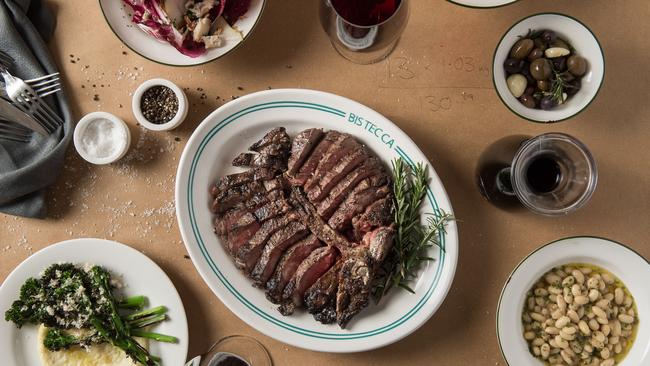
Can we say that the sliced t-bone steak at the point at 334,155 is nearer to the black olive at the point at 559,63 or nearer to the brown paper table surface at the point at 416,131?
the brown paper table surface at the point at 416,131

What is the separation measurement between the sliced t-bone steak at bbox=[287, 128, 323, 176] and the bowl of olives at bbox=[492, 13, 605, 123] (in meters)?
0.71

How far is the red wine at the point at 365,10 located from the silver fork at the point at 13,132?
1393 millimetres

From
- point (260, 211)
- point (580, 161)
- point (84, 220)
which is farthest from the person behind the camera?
point (84, 220)

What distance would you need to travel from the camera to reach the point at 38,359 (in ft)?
8.27

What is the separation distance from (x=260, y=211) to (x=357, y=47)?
74 centimetres

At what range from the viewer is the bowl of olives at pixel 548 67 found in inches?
89.0

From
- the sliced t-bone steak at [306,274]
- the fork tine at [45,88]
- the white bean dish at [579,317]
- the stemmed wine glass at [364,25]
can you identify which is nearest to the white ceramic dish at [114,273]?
the sliced t-bone steak at [306,274]

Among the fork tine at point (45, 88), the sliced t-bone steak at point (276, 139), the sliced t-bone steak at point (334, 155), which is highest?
the sliced t-bone steak at point (334, 155)

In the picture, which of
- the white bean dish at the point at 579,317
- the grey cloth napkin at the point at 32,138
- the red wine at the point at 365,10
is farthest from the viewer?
the grey cloth napkin at the point at 32,138

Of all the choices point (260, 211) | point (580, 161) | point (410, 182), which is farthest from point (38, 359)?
point (580, 161)

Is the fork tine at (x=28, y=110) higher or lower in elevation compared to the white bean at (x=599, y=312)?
lower

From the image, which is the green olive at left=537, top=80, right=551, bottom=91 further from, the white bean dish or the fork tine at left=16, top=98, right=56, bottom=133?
the fork tine at left=16, top=98, right=56, bottom=133

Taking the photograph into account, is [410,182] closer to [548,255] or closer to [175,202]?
[548,255]

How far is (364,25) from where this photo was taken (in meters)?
2.14
